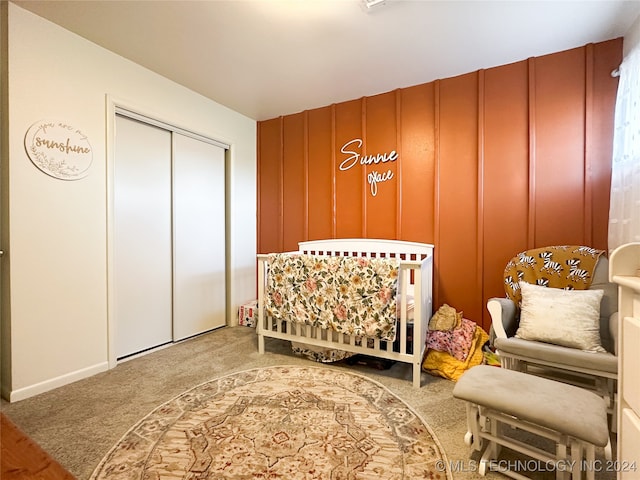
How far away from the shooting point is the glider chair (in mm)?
1536

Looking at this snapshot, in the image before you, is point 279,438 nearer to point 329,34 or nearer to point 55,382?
point 55,382

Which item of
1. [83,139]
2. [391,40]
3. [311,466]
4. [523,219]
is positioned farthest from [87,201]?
[523,219]

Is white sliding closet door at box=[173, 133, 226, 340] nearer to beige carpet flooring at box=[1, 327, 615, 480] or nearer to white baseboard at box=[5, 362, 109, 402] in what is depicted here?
beige carpet flooring at box=[1, 327, 615, 480]

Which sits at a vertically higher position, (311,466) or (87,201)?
(87,201)

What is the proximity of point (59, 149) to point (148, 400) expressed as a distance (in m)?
1.71

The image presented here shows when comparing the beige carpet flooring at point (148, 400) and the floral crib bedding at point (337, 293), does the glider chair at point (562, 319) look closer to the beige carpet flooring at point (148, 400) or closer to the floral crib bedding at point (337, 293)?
the beige carpet flooring at point (148, 400)

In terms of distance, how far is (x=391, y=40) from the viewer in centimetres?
204

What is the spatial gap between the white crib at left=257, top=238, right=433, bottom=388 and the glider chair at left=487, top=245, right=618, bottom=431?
45cm

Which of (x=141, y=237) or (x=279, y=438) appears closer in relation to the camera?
(x=279, y=438)

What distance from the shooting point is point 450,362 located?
209 centimetres

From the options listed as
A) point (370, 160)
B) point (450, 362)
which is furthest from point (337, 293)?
point (370, 160)

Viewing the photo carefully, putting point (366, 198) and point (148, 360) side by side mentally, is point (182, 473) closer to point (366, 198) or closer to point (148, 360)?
point (148, 360)

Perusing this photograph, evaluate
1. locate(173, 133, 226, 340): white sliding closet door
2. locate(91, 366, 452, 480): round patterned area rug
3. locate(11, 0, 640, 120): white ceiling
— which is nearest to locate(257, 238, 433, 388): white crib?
locate(91, 366, 452, 480): round patterned area rug

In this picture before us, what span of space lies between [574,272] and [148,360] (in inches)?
126
